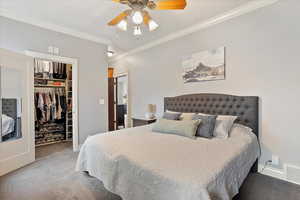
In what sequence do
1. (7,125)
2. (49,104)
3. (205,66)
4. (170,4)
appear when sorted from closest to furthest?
(170,4) < (7,125) < (205,66) < (49,104)

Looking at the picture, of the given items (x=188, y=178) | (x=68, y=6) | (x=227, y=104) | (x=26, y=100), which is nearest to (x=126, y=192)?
(x=188, y=178)

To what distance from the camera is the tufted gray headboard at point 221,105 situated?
7.88 ft

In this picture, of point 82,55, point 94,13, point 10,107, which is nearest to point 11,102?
point 10,107

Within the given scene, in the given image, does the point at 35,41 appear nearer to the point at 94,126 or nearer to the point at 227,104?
the point at 94,126

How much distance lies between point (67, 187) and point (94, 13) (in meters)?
2.74

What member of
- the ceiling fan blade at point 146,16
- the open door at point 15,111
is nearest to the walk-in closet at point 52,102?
the open door at point 15,111

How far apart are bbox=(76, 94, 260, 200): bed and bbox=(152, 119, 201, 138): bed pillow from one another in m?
0.11

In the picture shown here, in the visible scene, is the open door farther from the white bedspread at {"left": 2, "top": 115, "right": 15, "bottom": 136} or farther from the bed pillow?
the bed pillow

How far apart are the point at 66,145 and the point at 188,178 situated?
149 inches

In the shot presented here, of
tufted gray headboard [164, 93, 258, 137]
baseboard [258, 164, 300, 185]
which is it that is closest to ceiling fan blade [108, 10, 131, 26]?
tufted gray headboard [164, 93, 258, 137]

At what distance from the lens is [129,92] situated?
4777mm

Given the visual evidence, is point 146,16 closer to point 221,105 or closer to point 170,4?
point 170,4

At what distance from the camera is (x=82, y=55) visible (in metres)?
3.64

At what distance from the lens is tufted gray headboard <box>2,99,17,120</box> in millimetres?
2529
